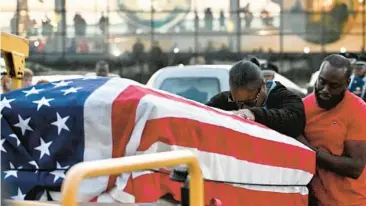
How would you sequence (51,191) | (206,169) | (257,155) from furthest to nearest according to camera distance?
(257,155) < (206,169) < (51,191)

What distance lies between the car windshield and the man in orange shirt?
6203 mm

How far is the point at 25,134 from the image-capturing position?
3775 millimetres

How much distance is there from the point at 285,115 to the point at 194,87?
22.5 feet

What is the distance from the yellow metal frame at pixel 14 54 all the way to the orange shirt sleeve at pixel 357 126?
1.83 m

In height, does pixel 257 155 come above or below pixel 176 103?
below

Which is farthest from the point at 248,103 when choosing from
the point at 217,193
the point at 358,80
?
the point at 358,80

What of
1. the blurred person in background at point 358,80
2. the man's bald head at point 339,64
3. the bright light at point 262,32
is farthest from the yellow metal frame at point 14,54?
the bright light at point 262,32

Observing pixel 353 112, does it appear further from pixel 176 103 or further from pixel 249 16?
pixel 249 16

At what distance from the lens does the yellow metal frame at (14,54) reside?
3810 millimetres

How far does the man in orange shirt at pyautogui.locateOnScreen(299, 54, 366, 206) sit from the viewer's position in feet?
16.7

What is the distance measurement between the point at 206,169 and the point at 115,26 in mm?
26173

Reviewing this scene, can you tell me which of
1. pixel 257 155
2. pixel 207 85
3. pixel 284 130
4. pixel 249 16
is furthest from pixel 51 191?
pixel 249 16

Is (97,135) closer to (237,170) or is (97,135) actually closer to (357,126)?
(237,170)

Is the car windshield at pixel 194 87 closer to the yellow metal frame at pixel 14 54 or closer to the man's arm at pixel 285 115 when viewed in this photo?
the man's arm at pixel 285 115
